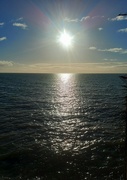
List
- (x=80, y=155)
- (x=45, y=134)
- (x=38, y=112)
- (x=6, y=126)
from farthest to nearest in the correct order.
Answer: (x=38, y=112) → (x=6, y=126) → (x=45, y=134) → (x=80, y=155)

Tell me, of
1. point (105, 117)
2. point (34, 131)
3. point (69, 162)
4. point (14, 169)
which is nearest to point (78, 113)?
point (105, 117)

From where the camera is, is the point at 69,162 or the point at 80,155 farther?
the point at 80,155

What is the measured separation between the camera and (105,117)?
43.4 meters

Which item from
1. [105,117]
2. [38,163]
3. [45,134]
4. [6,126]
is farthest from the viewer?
[105,117]

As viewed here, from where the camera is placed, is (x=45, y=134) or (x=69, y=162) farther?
(x=45, y=134)

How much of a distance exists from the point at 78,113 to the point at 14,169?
27.4m

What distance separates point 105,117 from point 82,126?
8757 mm

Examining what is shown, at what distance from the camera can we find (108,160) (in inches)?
949

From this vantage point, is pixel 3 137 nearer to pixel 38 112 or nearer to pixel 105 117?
pixel 38 112

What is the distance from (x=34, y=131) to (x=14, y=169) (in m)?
11.9

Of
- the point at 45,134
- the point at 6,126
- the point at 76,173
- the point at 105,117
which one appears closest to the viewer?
the point at 76,173

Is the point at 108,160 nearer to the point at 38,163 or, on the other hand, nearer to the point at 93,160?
the point at 93,160

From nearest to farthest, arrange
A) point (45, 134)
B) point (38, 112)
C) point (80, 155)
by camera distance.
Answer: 1. point (80, 155)
2. point (45, 134)
3. point (38, 112)

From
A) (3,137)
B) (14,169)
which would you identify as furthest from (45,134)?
(14,169)
